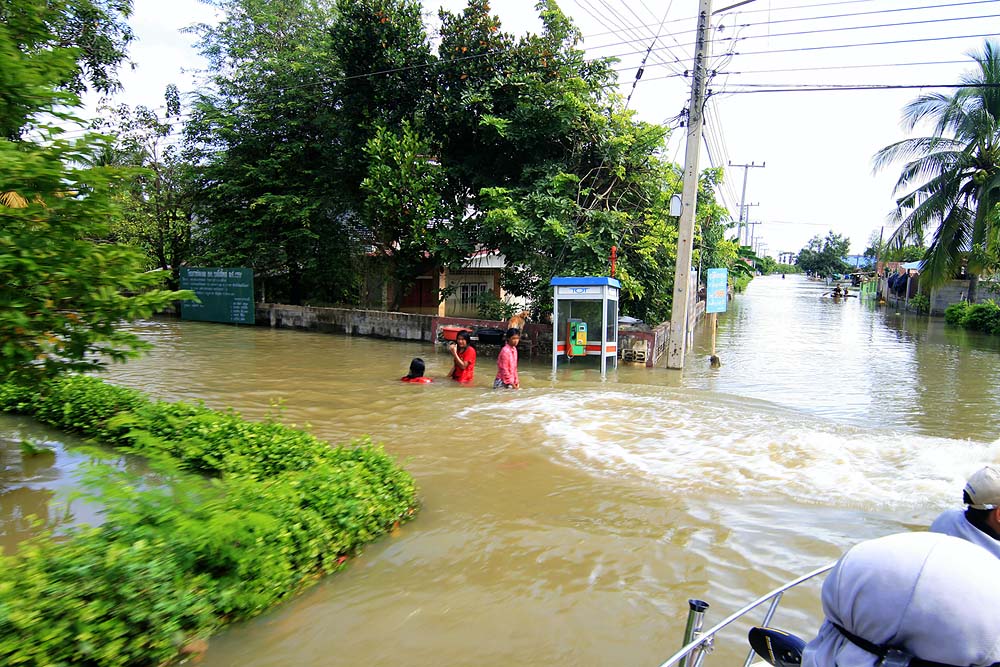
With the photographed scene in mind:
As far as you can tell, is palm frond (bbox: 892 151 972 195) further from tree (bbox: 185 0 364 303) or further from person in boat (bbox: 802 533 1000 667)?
person in boat (bbox: 802 533 1000 667)

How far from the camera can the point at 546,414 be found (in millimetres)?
9859

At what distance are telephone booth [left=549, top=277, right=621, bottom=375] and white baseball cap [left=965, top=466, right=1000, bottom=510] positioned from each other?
11.0m

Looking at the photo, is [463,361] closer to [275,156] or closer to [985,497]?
[985,497]

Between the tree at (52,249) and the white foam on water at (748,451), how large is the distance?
16.5 feet

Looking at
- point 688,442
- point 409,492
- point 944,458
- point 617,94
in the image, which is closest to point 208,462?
Answer: point 409,492

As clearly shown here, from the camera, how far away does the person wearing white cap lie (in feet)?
8.39

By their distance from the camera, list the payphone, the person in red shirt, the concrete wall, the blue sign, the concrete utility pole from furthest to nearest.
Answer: the concrete wall < the blue sign < the payphone < the concrete utility pole < the person in red shirt

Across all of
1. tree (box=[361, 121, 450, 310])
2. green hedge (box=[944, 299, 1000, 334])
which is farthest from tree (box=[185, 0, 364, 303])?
green hedge (box=[944, 299, 1000, 334])

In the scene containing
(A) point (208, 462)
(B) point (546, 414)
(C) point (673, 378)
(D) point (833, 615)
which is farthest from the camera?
(C) point (673, 378)

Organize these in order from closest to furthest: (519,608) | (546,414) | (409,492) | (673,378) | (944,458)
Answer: (519,608) < (409,492) < (944,458) < (546,414) < (673,378)

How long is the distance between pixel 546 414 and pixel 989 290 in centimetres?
2998

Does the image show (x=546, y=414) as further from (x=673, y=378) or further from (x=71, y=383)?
(x=71, y=383)

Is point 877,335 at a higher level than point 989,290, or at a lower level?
lower

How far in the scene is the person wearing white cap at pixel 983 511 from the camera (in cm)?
256
